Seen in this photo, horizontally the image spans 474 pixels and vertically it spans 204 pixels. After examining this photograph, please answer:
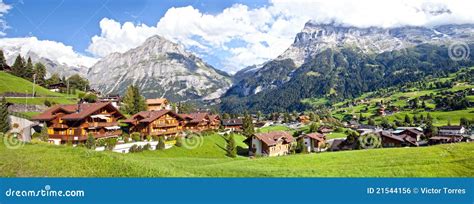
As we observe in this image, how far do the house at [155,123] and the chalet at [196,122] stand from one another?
608cm

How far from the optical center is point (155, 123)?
74.0 metres

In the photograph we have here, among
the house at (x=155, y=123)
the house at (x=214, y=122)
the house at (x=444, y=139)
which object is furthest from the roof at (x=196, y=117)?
the house at (x=444, y=139)

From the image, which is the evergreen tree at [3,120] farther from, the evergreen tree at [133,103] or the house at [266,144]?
the house at [266,144]

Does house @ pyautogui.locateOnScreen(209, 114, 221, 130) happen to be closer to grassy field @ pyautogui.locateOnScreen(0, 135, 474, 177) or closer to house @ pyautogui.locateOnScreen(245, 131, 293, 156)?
house @ pyautogui.locateOnScreen(245, 131, 293, 156)

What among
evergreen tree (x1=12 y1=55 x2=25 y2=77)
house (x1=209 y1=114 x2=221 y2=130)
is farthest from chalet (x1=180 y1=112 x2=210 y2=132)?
evergreen tree (x1=12 y1=55 x2=25 y2=77)

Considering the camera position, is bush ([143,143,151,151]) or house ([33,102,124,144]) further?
house ([33,102,124,144])

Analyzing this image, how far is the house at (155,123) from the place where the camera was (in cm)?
7288

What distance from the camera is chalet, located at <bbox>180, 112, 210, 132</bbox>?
8950 cm

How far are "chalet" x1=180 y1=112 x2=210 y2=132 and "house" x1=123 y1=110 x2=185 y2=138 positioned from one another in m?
6.08

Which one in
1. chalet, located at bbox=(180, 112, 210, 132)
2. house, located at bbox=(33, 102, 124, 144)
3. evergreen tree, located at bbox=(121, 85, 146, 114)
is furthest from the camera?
evergreen tree, located at bbox=(121, 85, 146, 114)
